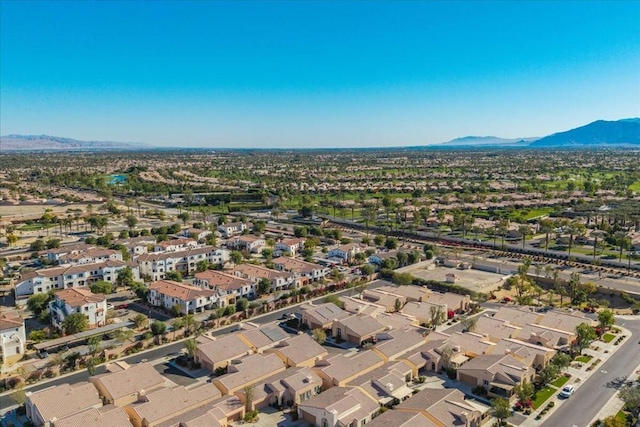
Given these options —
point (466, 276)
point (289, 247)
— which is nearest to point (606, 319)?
point (466, 276)

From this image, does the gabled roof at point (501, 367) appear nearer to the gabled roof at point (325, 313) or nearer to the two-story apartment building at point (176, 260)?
the gabled roof at point (325, 313)

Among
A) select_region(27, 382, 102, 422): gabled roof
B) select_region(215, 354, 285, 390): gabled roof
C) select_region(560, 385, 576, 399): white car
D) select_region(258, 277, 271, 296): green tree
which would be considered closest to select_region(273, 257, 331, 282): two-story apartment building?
select_region(258, 277, 271, 296): green tree

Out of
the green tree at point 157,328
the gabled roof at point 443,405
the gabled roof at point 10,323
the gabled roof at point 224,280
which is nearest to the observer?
the gabled roof at point 443,405

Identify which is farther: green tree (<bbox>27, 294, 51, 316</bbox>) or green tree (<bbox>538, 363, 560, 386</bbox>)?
green tree (<bbox>27, 294, 51, 316</bbox>)

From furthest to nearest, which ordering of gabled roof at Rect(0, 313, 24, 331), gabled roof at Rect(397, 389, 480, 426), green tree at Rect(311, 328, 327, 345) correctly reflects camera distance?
1. green tree at Rect(311, 328, 327, 345)
2. gabled roof at Rect(0, 313, 24, 331)
3. gabled roof at Rect(397, 389, 480, 426)

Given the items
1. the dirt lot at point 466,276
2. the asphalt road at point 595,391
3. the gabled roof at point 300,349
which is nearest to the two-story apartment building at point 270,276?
the gabled roof at point 300,349

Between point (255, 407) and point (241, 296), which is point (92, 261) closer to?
point (241, 296)

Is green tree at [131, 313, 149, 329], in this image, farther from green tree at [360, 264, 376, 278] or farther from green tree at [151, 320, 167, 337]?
green tree at [360, 264, 376, 278]
